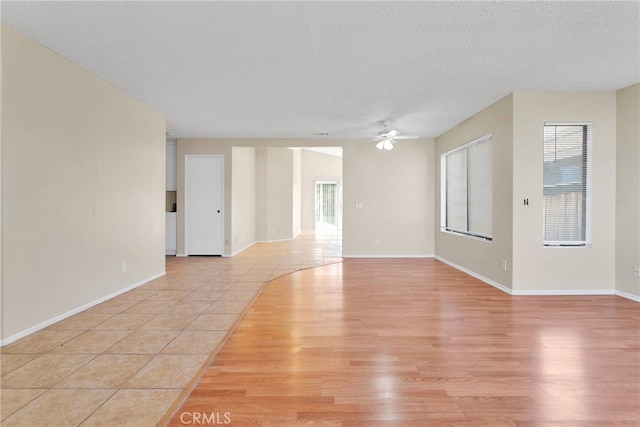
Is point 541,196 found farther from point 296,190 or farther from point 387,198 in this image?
point 296,190

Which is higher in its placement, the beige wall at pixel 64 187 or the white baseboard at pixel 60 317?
the beige wall at pixel 64 187

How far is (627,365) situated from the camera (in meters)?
2.16

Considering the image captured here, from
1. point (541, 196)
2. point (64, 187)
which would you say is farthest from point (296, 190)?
point (64, 187)

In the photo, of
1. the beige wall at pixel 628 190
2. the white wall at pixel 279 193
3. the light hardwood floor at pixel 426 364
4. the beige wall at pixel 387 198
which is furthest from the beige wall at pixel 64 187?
the beige wall at pixel 628 190

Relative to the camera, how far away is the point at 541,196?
388 centimetres

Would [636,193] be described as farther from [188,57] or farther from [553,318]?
[188,57]

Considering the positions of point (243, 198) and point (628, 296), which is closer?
point (628, 296)

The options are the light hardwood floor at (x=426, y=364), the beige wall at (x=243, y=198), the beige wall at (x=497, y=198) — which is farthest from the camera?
the beige wall at (x=243, y=198)

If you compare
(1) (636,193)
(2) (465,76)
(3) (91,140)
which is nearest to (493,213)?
(1) (636,193)

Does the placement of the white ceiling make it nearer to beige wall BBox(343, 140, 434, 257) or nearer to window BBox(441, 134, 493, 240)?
window BBox(441, 134, 493, 240)

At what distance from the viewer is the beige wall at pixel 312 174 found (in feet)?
42.7

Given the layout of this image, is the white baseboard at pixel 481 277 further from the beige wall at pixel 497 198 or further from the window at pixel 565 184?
the window at pixel 565 184

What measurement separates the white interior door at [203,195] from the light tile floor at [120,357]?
256 cm

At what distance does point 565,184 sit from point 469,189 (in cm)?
144
